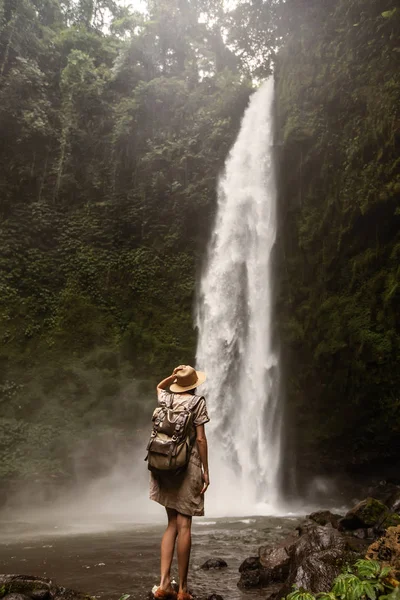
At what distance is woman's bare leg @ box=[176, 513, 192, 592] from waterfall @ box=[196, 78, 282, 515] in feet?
20.7

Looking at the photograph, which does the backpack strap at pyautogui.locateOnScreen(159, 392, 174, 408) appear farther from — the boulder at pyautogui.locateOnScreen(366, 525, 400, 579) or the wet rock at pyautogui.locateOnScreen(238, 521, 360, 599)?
the boulder at pyautogui.locateOnScreen(366, 525, 400, 579)

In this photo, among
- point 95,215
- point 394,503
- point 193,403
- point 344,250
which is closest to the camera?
point 193,403

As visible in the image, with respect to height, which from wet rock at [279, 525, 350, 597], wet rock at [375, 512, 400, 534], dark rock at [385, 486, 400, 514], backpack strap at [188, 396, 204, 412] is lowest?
wet rock at [279, 525, 350, 597]

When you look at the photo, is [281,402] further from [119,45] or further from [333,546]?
[119,45]

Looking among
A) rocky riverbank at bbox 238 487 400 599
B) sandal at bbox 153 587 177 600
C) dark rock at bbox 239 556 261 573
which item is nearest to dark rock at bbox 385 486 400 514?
rocky riverbank at bbox 238 487 400 599

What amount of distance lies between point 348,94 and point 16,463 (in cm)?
1207

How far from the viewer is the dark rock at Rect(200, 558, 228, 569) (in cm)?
447

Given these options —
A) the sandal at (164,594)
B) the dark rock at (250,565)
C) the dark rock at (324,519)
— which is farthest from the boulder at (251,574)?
the dark rock at (324,519)

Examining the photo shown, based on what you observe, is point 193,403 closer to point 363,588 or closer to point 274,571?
point 363,588

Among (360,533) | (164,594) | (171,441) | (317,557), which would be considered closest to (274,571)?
(317,557)

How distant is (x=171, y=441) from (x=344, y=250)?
896 centimetres

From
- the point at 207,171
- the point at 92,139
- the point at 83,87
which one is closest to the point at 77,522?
the point at 207,171

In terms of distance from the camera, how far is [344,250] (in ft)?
36.4

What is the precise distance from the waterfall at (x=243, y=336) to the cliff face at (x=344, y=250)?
54 cm
